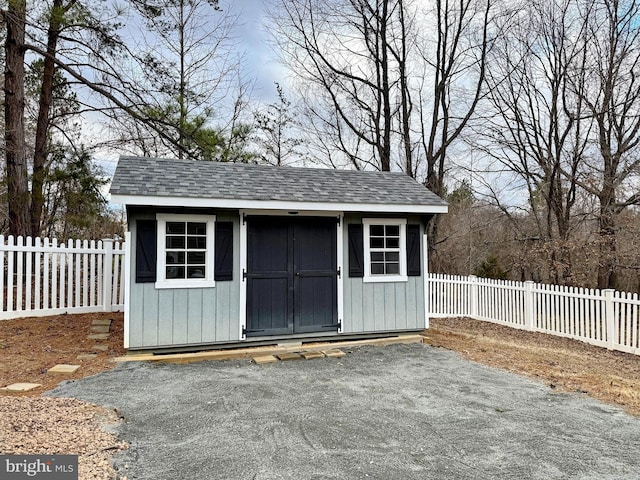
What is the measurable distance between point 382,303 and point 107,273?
17.0ft

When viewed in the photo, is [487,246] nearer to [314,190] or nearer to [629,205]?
[629,205]

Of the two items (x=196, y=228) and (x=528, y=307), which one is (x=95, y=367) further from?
(x=528, y=307)

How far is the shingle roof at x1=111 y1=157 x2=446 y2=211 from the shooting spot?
18.6ft

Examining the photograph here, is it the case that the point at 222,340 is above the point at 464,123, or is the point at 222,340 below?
below

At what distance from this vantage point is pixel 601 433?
337 cm

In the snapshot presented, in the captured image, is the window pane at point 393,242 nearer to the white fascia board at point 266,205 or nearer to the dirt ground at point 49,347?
the white fascia board at point 266,205

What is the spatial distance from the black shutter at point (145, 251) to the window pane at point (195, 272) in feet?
1.52

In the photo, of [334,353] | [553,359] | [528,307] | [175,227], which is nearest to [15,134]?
[175,227]

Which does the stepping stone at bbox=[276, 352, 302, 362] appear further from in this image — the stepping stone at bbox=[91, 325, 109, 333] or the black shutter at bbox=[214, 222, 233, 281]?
the stepping stone at bbox=[91, 325, 109, 333]

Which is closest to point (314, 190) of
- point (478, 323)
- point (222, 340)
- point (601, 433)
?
point (222, 340)

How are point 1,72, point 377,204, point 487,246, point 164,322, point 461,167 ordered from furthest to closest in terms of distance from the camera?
point 487,246 → point 461,167 → point 1,72 → point 377,204 → point 164,322

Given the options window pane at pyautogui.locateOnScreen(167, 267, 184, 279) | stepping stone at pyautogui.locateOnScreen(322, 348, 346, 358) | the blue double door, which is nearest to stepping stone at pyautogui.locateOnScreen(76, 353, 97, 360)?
window pane at pyautogui.locateOnScreen(167, 267, 184, 279)

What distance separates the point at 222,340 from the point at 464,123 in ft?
35.2

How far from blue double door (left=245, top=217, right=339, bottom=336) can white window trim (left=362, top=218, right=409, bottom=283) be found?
0.52m
